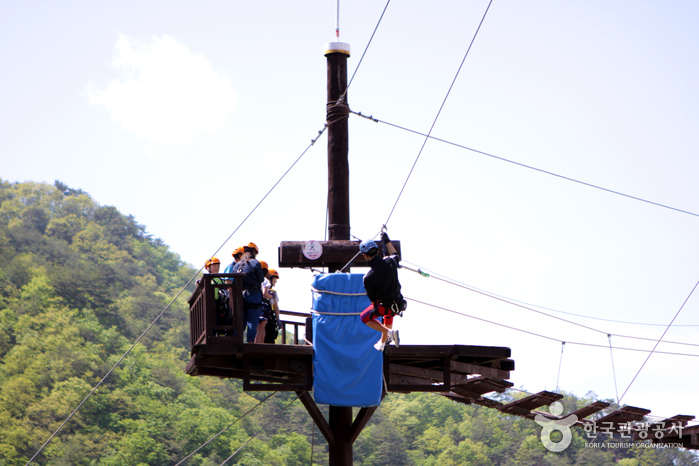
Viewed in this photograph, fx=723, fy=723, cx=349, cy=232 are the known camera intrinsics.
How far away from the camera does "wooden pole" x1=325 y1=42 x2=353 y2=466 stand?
11570 millimetres

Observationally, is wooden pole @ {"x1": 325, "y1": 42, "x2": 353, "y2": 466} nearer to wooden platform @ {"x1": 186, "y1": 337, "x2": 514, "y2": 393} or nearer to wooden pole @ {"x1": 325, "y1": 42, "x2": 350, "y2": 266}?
wooden pole @ {"x1": 325, "y1": 42, "x2": 350, "y2": 266}

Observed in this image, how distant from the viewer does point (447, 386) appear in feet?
36.8

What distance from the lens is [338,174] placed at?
12.0m

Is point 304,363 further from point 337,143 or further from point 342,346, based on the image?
point 337,143

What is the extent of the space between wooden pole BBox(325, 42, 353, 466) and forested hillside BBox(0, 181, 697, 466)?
6678 cm

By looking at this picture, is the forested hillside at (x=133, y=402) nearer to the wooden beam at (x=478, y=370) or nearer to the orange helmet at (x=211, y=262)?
the orange helmet at (x=211, y=262)

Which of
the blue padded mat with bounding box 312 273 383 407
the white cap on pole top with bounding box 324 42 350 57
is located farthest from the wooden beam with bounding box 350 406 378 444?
the white cap on pole top with bounding box 324 42 350 57

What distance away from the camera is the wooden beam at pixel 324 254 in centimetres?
1129

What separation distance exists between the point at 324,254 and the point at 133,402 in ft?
264

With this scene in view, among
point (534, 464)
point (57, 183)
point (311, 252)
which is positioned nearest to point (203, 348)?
point (311, 252)

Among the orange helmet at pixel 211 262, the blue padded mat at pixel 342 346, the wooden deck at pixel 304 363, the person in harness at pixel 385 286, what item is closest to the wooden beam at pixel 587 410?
the wooden deck at pixel 304 363

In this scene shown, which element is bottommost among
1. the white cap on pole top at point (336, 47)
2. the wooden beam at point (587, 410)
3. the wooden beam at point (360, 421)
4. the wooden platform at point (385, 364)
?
the wooden beam at point (360, 421)

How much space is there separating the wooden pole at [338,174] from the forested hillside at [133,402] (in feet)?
219

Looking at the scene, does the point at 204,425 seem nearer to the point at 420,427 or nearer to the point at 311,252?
the point at 420,427
